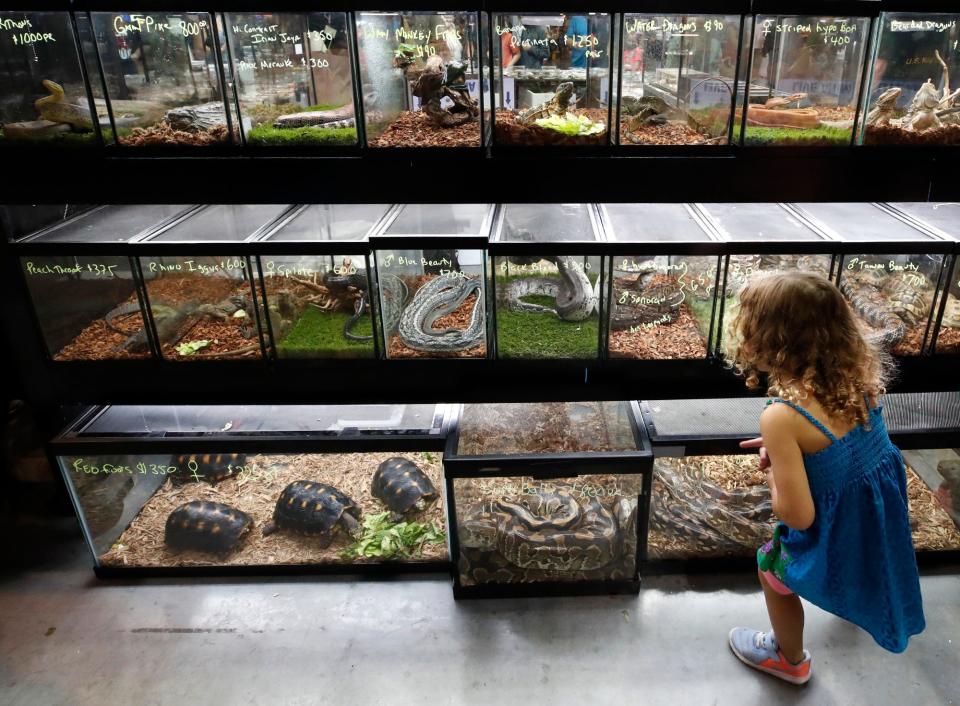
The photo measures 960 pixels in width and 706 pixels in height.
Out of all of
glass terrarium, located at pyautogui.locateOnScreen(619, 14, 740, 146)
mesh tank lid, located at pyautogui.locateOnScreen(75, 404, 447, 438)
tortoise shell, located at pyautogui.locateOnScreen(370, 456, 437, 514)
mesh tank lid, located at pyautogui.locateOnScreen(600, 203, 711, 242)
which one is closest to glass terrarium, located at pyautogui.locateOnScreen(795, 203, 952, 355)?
mesh tank lid, located at pyautogui.locateOnScreen(600, 203, 711, 242)

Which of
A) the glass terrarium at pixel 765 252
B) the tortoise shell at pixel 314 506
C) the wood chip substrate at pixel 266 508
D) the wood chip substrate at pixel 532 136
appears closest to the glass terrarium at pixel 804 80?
the glass terrarium at pixel 765 252

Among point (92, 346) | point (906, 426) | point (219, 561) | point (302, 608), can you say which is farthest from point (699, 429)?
point (92, 346)

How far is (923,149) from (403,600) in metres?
2.54

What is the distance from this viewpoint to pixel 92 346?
2857 millimetres

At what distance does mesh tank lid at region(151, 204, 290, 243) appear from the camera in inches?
107

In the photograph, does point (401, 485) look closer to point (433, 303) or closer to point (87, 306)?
point (433, 303)

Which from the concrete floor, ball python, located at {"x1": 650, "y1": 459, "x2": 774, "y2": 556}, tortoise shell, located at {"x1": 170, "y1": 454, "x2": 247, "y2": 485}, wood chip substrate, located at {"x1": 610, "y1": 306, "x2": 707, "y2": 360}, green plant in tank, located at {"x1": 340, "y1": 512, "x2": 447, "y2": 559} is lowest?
the concrete floor

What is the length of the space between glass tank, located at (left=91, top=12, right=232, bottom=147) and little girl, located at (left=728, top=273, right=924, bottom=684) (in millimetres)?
1793

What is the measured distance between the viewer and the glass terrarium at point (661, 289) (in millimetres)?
2572

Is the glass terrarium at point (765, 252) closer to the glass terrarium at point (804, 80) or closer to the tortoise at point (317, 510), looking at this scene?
the glass terrarium at point (804, 80)

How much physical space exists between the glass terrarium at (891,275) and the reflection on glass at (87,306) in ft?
8.62

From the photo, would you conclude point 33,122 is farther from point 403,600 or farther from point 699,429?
point 699,429

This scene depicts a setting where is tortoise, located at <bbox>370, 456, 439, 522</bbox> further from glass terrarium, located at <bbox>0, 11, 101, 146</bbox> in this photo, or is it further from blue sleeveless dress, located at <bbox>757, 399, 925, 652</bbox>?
glass terrarium, located at <bbox>0, 11, 101, 146</bbox>

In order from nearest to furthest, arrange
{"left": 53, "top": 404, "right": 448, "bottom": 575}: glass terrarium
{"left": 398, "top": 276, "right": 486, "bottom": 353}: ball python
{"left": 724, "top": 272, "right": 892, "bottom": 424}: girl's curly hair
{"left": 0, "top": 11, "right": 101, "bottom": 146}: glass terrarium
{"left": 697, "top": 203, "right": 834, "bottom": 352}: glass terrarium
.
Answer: {"left": 724, "top": 272, "right": 892, "bottom": 424}: girl's curly hair < {"left": 0, "top": 11, "right": 101, "bottom": 146}: glass terrarium < {"left": 697, "top": 203, "right": 834, "bottom": 352}: glass terrarium < {"left": 398, "top": 276, "right": 486, "bottom": 353}: ball python < {"left": 53, "top": 404, "right": 448, "bottom": 575}: glass terrarium
